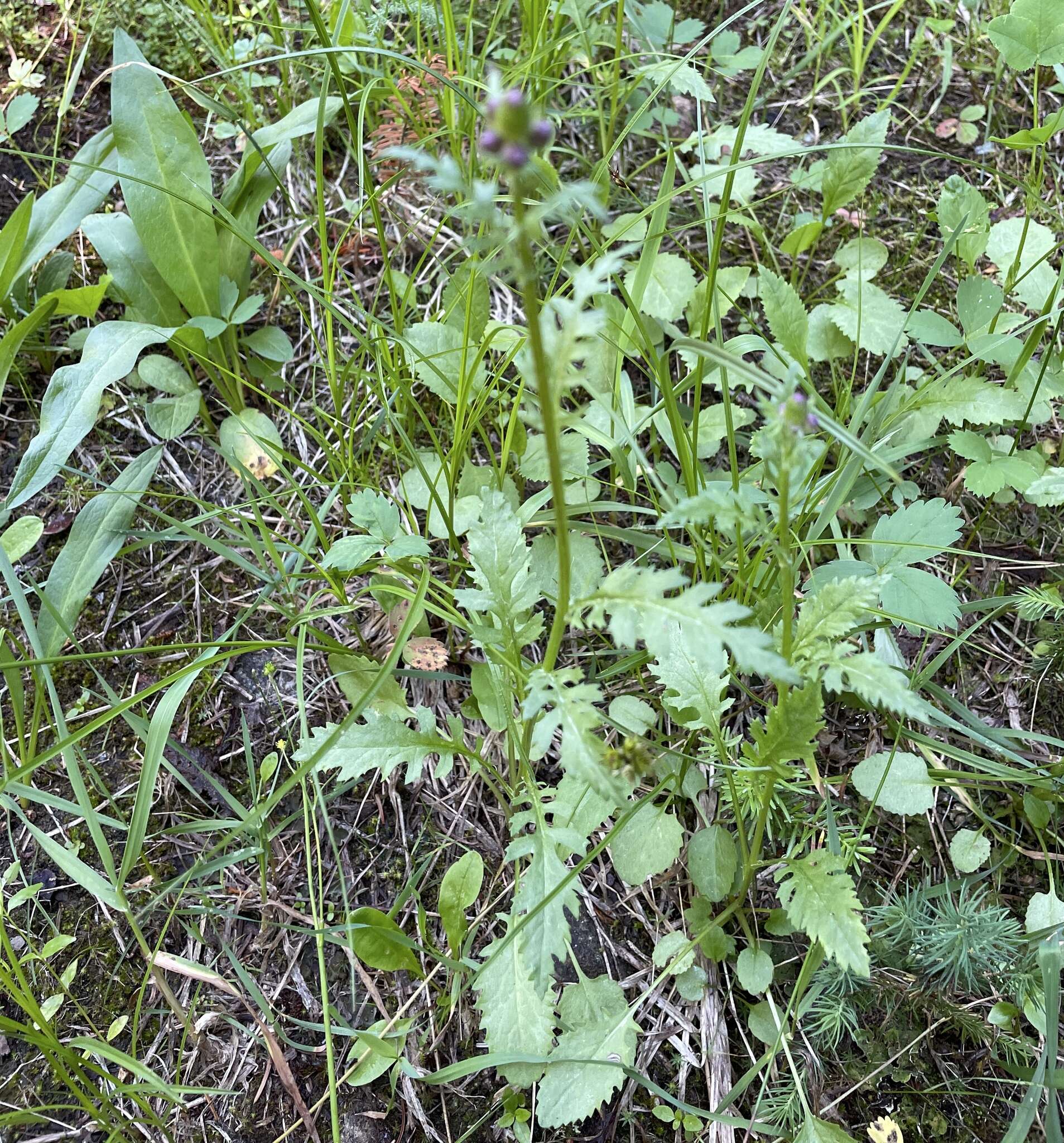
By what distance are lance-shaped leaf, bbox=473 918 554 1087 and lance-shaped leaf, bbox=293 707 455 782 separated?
1.18ft

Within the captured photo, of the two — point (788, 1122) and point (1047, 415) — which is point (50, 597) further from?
point (1047, 415)

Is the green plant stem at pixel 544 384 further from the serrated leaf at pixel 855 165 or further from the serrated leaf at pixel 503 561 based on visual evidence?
the serrated leaf at pixel 855 165

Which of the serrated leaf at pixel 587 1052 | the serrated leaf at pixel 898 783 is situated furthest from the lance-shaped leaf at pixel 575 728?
the serrated leaf at pixel 898 783

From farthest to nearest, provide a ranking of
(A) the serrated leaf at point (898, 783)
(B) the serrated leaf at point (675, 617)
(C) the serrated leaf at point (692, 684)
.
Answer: (A) the serrated leaf at point (898, 783)
(C) the serrated leaf at point (692, 684)
(B) the serrated leaf at point (675, 617)

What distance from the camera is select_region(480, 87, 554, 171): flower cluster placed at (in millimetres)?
805

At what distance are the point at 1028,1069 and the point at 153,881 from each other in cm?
175

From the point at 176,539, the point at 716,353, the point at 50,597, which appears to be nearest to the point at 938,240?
the point at 716,353

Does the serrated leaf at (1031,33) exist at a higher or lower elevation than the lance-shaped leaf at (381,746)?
higher

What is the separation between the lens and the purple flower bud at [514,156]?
82 cm

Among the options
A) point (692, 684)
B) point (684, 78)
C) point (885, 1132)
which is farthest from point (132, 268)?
point (885, 1132)

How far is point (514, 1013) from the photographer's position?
64.1 inches

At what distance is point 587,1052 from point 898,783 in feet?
2.74

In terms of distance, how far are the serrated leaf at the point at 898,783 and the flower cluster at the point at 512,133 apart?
57.2 inches

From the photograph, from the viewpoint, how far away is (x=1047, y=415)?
7.05 ft
